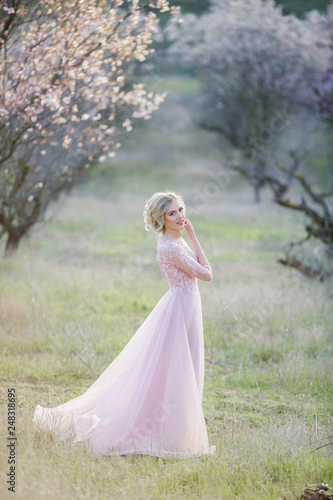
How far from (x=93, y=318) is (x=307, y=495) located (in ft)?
14.8

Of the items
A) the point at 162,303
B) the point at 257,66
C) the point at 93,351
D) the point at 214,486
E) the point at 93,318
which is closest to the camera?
the point at 214,486

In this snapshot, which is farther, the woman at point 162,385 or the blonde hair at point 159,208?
the blonde hair at point 159,208

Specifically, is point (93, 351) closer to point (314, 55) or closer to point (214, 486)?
point (214, 486)

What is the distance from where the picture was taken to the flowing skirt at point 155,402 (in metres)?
4.07

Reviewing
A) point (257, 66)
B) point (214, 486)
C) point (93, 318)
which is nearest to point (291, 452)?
point (214, 486)

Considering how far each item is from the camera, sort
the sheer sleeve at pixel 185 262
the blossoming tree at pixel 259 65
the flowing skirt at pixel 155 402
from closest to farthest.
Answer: the flowing skirt at pixel 155 402 → the sheer sleeve at pixel 185 262 → the blossoming tree at pixel 259 65

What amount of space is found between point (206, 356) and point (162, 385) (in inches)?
97.3

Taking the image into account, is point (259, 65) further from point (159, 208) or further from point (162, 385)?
point (162, 385)

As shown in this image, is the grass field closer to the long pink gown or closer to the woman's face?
the long pink gown

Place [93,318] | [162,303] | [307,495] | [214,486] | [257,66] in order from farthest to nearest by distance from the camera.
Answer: [257,66] < [93,318] < [162,303] < [214,486] < [307,495]

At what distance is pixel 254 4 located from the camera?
1750cm

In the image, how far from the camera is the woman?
13.4 feet

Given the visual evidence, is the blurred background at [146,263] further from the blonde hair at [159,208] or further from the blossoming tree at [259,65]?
the blonde hair at [159,208]

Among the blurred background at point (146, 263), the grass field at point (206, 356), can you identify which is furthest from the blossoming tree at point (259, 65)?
the grass field at point (206, 356)
